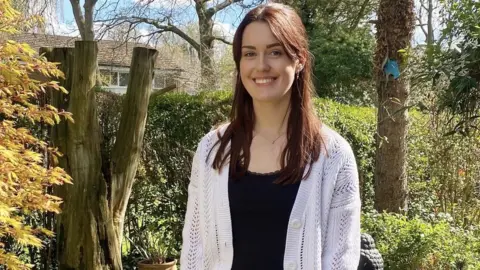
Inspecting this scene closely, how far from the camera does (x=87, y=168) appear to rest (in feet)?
14.4

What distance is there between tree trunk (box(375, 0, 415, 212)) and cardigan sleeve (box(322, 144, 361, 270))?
426cm

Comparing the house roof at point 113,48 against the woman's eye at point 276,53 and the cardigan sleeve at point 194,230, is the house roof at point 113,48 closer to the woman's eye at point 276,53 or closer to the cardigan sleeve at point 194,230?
the cardigan sleeve at point 194,230

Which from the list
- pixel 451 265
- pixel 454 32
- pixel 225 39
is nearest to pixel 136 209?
pixel 451 265

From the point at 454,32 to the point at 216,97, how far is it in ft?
11.0

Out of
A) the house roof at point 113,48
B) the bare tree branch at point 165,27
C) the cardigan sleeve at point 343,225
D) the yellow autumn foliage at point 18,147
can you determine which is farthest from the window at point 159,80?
the cardigan sleeve at point 343,225

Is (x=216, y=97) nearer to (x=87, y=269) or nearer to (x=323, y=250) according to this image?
(x=87, y=269)

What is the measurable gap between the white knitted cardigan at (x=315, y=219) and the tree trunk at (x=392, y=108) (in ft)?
14.0

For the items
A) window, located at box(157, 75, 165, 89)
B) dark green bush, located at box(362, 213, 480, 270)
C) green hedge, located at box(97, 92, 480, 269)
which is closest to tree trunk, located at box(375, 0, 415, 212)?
green hedge, located at box(97, 92, 480, 269)

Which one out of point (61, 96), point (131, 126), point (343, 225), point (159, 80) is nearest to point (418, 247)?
point (131, 126)

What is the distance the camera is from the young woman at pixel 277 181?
164 centimetres

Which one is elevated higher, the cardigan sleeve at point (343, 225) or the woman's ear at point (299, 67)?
the woman's ear at point (299, 67)

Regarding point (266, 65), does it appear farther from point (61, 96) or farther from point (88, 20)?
point (88, 20)

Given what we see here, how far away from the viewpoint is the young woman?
1.64 meters

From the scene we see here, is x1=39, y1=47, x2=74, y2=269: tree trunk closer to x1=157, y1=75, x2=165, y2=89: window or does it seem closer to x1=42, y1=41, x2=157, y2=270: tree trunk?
x1=42, y1=41, x2=157, y2=270: tree trunk
